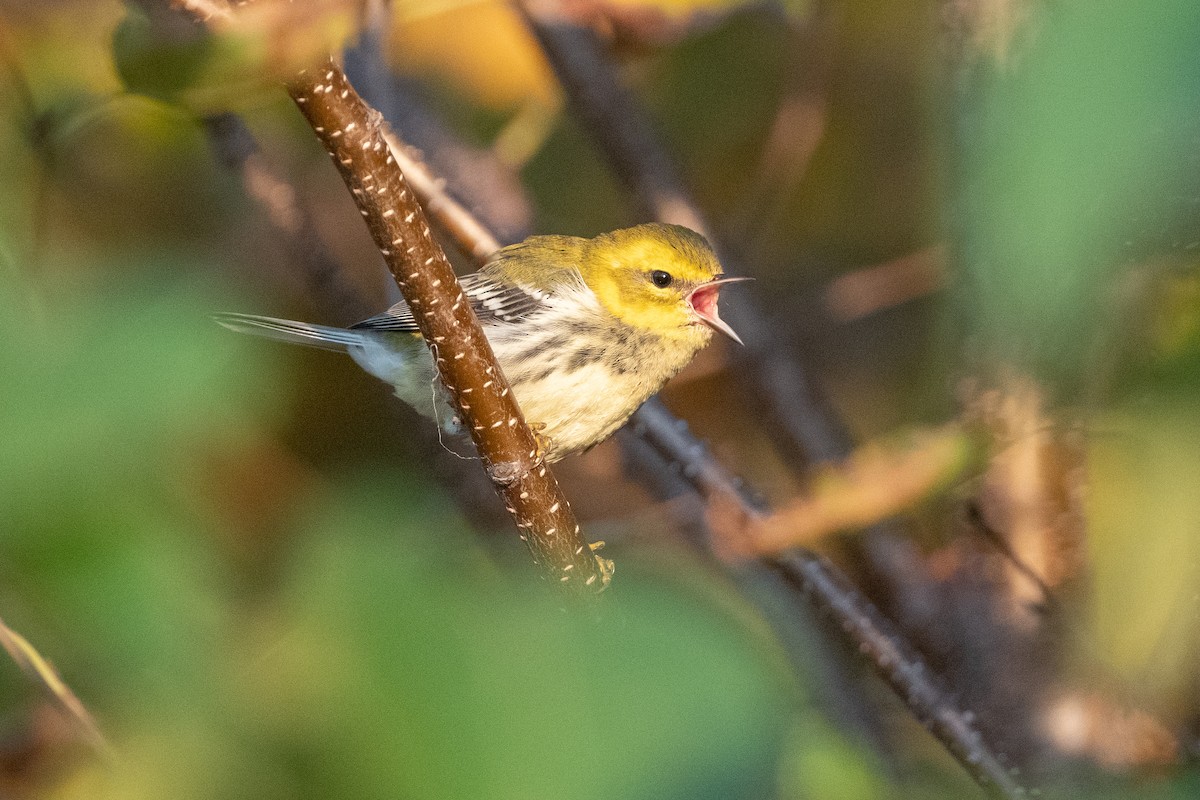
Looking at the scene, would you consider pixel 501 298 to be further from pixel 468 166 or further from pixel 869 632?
pixel 869 632

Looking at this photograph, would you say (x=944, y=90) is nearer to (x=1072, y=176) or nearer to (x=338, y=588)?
(x=1072, y=176)

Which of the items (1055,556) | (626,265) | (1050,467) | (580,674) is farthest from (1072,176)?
(626,265)

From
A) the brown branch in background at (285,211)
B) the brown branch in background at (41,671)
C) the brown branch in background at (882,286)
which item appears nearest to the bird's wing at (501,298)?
the brown branch in background at (285,211)

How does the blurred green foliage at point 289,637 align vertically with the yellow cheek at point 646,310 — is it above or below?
below

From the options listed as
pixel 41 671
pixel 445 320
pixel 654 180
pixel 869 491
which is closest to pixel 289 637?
pixel 41 671

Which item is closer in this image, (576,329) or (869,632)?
(869,632)

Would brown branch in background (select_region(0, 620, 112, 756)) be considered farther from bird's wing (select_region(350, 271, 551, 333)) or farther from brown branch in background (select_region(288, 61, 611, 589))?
bird's wing (select_region(350, 271, 551, 333))

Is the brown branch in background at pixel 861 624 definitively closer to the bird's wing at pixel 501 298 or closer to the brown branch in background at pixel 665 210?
the brown branch in background at pixel 665 210
